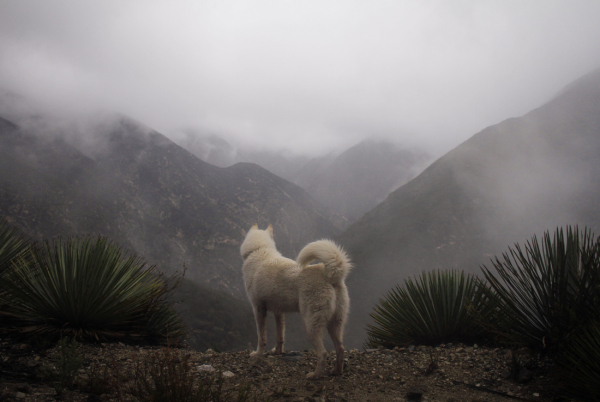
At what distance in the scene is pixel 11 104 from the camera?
84.6 metres

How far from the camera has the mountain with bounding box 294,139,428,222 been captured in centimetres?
11588

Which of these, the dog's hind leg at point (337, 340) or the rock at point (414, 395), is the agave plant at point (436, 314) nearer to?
the dog's hind leg at point (337, 340)

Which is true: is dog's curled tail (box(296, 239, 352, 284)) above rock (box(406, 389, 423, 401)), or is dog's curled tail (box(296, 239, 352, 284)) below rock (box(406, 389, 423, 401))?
above

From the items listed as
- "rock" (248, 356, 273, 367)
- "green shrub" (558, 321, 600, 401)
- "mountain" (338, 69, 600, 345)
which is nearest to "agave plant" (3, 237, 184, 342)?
"rock" (248, 356, 273, 367)

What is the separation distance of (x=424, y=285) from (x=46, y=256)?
5877 millimetres

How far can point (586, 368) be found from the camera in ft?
8.70

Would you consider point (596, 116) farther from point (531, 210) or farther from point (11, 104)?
point (11, 104)

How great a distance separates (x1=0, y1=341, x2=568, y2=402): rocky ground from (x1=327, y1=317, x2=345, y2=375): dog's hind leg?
102 millimetres

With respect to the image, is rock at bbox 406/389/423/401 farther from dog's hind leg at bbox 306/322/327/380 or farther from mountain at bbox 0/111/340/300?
mountain at bbox 0/111/340/300

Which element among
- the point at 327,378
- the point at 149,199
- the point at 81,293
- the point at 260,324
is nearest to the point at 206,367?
the point at 260,324

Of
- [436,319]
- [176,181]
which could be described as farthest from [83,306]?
[176,181]

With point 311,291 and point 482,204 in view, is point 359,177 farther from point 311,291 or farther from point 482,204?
point 311,291

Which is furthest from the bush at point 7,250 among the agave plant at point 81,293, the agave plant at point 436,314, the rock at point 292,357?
the agave plant at point 436,314

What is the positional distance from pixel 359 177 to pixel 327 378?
131 metres
